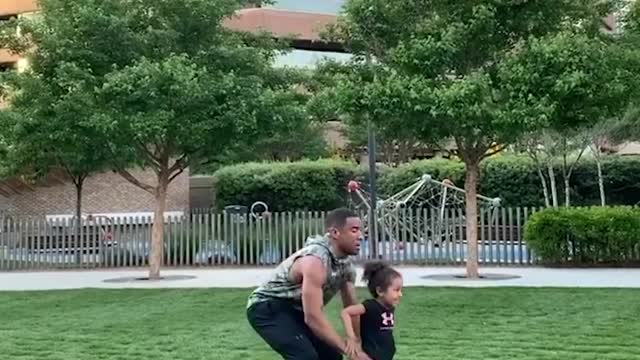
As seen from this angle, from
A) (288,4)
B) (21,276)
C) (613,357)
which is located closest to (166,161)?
(21,276)

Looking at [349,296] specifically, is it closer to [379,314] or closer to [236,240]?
[379,314]

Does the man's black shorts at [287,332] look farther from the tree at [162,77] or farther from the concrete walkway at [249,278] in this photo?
the tree at [162,77]

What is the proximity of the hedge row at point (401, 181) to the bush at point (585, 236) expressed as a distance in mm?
9304

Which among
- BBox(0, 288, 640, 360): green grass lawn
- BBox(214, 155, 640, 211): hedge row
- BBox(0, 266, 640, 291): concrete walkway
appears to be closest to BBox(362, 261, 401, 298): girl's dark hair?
BBox(0, 288, 640, 360): green grass lawn

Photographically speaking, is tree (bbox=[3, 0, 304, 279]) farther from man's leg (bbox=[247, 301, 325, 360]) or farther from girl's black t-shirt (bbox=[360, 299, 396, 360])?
girl's black t-shirt (bbox=[360, 299, 396, 360])

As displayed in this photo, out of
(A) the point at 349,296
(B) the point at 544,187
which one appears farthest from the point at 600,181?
(A) the point at 349,296

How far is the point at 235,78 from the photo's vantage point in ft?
54.2

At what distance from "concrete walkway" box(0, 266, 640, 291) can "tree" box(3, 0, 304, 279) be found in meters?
1.23

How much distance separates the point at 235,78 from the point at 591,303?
763 centimetres

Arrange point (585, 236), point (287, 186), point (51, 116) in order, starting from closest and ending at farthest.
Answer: point (51, 116)
point (585, 236)
point (287, 186)

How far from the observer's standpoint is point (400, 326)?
10383 mm

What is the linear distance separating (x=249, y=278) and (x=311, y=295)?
12474 mm

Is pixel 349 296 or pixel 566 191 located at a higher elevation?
pixel 566 191

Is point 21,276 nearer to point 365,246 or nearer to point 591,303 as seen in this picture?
point 365,246
